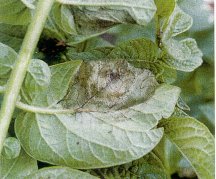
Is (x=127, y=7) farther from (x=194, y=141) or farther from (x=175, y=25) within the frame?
(x=194, y=141)

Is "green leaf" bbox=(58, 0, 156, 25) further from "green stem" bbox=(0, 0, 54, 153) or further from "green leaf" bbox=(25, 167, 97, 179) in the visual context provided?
"green leaf" bbox=(25, 167, 97, 179)

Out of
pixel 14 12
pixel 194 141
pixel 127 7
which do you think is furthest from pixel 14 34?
pixel 194 141

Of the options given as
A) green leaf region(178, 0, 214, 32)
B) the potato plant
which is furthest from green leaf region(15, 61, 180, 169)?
green leaf region(178, 0, 214, 32)

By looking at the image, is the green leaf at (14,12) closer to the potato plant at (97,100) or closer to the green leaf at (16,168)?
the potato plant at (97,100)

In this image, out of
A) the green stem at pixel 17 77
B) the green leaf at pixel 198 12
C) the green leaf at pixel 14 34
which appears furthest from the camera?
the green leaf at pixel 198 12

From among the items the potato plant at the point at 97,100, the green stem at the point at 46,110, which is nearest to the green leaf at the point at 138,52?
the potato plant at the point at 97,100

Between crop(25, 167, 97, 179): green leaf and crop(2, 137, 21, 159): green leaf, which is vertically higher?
crop(2, 137, 21, 159): green leaf

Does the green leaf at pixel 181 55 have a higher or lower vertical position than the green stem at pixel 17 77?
lower
